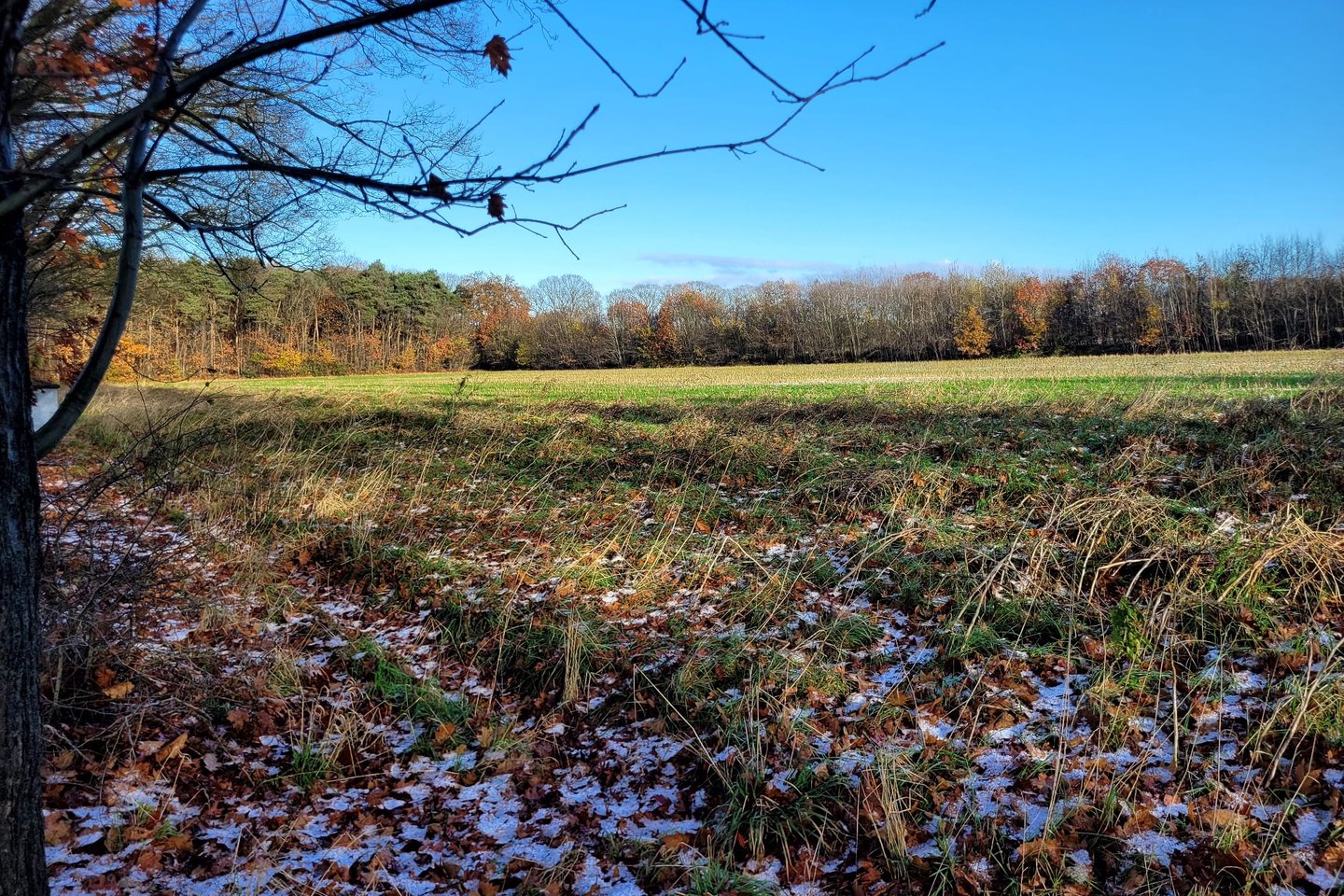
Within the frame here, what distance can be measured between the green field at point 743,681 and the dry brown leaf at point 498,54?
3186mm

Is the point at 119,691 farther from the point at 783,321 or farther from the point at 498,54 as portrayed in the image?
the point at 783,321

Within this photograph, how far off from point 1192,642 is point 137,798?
19.7ft

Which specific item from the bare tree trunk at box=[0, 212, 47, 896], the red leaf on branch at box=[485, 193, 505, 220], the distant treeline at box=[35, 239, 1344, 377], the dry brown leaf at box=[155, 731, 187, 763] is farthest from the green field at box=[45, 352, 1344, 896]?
the distant treeline at box=[35, 239, 1344, 377]

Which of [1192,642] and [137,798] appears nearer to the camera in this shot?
[137,798]

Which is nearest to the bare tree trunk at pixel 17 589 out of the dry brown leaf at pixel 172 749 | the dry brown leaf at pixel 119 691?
the dry brown leaf at pixel 172 749

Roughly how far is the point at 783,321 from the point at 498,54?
65072 millimetres

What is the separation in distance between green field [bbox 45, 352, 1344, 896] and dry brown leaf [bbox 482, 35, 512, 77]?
3186 millimetres

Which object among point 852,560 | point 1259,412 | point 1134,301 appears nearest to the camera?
point 852,560

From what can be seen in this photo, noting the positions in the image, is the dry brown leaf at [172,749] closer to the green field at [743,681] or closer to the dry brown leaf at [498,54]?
the green field at [743,681]

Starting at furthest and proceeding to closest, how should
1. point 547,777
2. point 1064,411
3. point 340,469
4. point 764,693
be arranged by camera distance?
1. point 1064,411
2. point 340,469
3. point 764,693
4. point 547,777

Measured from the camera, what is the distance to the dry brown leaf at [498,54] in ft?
7.61

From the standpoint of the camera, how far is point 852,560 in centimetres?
645

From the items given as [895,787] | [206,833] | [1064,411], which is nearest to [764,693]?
[895,787]

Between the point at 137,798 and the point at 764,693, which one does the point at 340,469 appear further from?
the point at 764,693
